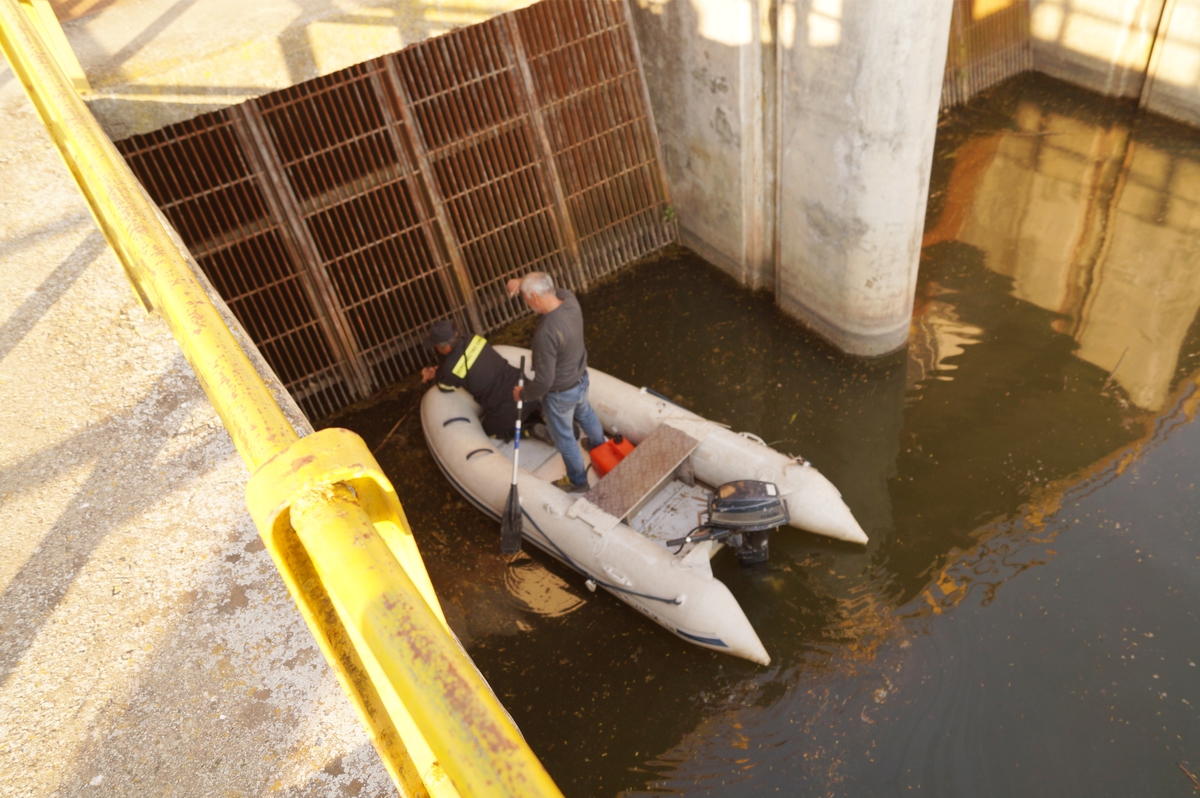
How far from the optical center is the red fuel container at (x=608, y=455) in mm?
5816

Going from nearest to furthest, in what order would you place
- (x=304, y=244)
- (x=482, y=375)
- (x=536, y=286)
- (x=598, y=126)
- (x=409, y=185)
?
1. (x=536, y=286)
2. (x=482, y=375)
3. (x=304, y=244)
4. (x=409, y=185)
5. (x=598, y=126)

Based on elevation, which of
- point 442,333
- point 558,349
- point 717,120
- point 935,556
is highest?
point 717,120

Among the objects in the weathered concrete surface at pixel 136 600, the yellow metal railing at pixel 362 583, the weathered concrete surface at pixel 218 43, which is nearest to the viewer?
the yellow metal railing at pixel 362 583

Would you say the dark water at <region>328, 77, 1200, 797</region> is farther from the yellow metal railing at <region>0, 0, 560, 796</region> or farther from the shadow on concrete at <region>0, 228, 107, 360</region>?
the yellow metal railing at <region>0, 0, 560, 796</region>

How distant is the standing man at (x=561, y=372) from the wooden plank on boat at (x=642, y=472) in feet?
1.22

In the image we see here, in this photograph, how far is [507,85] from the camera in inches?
266

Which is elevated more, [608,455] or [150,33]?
[150,33]

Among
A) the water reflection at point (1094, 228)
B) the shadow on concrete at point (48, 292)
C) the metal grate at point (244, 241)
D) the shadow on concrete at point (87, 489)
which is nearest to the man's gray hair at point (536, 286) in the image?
the shadow on concrete at point (48, 292)

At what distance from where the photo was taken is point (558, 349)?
196 inches

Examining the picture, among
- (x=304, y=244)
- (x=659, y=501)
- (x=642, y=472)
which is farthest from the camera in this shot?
(x=304, y=244)

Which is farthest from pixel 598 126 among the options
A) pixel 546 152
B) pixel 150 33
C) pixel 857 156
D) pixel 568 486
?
pixel 150 33

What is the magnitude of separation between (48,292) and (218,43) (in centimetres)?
250

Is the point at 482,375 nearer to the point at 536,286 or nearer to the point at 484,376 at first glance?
the point at 484,376

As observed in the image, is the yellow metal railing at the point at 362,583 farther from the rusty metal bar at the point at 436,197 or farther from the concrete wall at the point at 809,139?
the rusty metal bar at the point at 436,197
